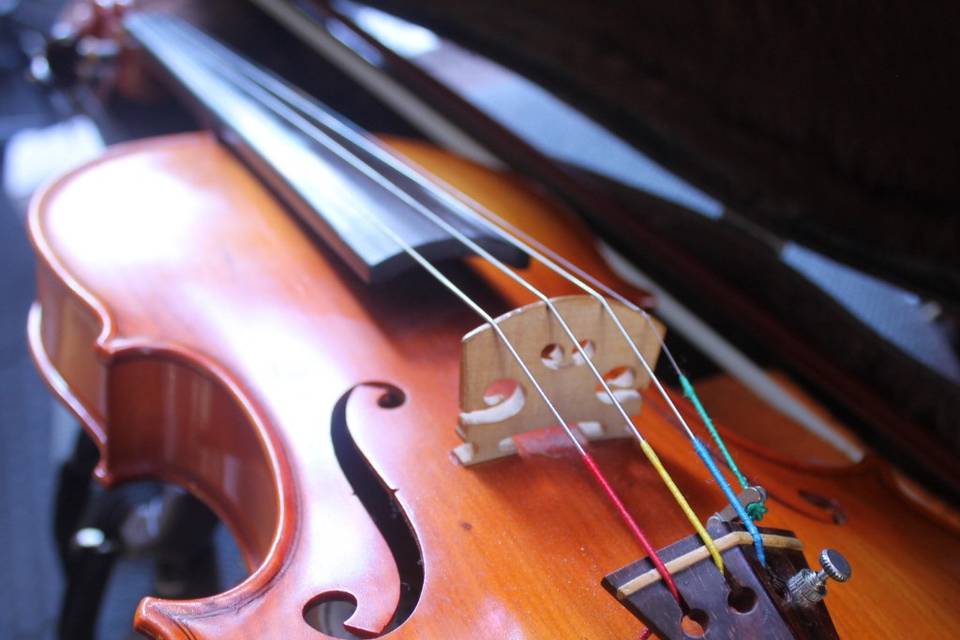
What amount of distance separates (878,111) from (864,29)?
8 cm

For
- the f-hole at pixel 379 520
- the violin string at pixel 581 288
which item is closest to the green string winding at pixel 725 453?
the violin string at pixel 581 288

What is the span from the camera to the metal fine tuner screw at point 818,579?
429 mm

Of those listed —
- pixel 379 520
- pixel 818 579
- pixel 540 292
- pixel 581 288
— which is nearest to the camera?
pixel 818 579

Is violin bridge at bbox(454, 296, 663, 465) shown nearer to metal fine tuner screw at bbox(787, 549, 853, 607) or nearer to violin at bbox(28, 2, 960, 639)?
violin at bbox(28, 2, 960, 639)

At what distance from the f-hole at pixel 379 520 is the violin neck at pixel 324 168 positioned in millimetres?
159

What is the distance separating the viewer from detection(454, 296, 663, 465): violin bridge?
561 mm

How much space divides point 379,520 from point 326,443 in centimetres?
9

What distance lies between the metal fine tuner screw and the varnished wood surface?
0.32 feet

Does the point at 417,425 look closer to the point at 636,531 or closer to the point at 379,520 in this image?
the point at 379,520

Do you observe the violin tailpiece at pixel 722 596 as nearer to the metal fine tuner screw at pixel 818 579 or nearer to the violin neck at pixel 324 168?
the metal fine tuner screw at pixel 818 579

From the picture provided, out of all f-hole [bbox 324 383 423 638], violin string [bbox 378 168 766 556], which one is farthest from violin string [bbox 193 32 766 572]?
f-hole [bbox 324 383 423 638]

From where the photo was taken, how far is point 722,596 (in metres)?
0.44

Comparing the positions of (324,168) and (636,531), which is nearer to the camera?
(636,531)

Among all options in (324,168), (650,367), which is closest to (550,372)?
(650,367)
